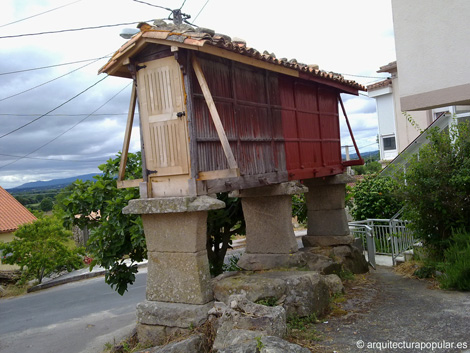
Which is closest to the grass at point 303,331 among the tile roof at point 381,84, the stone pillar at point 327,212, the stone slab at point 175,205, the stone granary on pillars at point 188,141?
the stone granary on pillars at point 188,141

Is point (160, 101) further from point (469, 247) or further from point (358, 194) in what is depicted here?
point (358, 194)

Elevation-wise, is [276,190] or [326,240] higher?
[276,190]

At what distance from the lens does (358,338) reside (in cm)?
565

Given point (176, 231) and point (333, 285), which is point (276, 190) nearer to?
point (333, 285)

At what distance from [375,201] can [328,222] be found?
16.3ft

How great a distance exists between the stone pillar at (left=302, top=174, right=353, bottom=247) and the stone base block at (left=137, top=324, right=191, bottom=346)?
18.5 feet

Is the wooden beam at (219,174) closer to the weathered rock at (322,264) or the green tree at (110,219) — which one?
the green tree at (110,219)

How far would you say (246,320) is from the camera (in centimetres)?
530

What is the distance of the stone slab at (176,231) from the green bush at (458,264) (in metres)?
4.41

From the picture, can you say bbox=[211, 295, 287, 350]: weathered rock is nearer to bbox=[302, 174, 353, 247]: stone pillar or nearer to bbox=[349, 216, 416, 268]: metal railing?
bbox=[302, 174, 353, 247]: stone pillar

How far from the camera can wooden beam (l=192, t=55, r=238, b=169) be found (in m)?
5.99

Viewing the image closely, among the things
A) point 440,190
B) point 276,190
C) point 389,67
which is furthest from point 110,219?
point 389,67

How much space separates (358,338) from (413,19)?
19.5 feet

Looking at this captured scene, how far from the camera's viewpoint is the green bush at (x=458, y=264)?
24.3 feet
